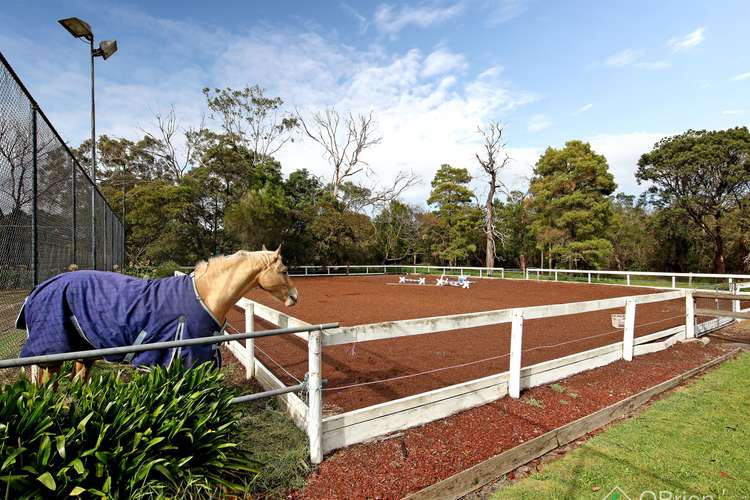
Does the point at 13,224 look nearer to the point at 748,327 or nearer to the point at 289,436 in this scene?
the point at 289,436

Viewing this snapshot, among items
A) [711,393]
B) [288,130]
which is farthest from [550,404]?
[288,130]

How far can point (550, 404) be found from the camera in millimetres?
3389

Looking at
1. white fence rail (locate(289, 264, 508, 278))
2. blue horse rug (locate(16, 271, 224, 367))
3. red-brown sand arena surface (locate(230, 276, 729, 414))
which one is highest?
blue horse rug (locate(16, 271, 224, 367))

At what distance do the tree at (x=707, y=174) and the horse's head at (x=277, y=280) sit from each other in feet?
87.8

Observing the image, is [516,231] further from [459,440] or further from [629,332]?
[459,440]

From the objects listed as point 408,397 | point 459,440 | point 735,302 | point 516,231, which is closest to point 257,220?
point 735,302

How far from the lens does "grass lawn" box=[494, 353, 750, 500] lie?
7.45ft

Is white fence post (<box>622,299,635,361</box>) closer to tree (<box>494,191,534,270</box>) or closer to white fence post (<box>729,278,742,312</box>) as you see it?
white fence post (<box>729,278,742,312</box>)

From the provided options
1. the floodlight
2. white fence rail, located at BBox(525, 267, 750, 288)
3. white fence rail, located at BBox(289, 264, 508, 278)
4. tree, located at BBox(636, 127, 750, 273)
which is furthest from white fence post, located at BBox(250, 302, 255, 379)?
tree, located at BBox(636, 127, 750, 273)

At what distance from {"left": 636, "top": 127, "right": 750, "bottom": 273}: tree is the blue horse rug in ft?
91.3

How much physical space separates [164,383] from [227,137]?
34.5 m

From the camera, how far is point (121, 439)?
182 cm

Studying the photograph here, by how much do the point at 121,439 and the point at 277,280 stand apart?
1968 millimetres

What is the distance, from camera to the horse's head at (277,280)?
3.58 meters
